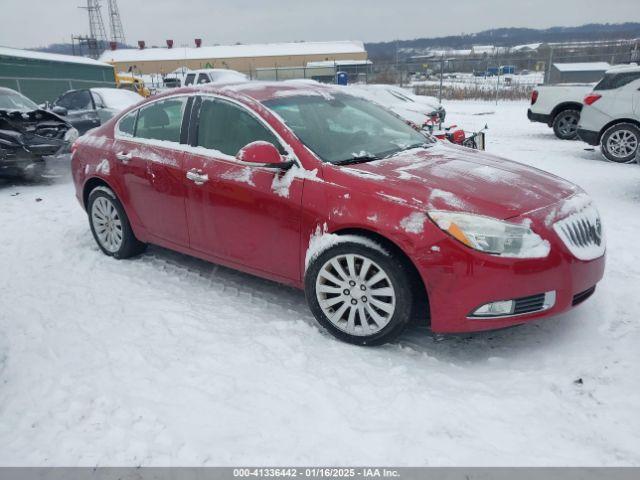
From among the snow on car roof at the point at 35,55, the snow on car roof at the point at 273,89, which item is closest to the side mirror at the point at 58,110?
the snow on car roof at the point at 273,89

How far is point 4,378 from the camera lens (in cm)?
309

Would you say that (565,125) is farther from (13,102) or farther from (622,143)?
(13,102)

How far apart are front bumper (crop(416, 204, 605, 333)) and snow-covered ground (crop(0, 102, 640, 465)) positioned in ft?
1.17

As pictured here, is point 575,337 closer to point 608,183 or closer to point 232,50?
point 608,183

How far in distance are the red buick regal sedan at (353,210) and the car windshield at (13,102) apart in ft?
20.2

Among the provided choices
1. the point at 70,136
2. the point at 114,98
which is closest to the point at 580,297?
the point at 70,136

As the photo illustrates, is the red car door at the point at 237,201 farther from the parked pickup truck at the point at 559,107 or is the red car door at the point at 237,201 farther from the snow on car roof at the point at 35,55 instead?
the snow on car roof at the point at 35,55

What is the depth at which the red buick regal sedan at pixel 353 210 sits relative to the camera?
2.90m

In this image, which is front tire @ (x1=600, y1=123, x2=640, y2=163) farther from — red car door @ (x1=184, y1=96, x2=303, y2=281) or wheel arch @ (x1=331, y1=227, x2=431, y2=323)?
red car door @ (x1=184, y1=96, x2=303, y2=281)

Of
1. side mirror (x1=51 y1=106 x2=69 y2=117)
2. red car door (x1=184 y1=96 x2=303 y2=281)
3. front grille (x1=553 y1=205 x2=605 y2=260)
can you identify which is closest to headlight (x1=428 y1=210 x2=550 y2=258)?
front grille (x1=553 y1=205 x2=605 y2=260)

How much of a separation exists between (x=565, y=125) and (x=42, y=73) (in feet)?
82.0

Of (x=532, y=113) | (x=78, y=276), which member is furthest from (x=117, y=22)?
(x=78, y=276)

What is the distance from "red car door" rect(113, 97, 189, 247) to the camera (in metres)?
4.15

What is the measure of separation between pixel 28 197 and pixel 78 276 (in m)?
4.00
